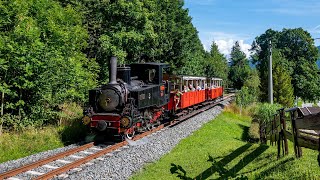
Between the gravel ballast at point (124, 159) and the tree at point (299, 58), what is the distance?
39599 millimetres

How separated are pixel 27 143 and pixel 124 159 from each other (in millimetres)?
4182

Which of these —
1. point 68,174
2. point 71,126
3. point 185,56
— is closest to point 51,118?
point 71,126

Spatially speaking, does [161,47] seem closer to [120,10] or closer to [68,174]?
[120,10]

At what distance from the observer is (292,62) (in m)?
58.0

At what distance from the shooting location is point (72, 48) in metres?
18.0

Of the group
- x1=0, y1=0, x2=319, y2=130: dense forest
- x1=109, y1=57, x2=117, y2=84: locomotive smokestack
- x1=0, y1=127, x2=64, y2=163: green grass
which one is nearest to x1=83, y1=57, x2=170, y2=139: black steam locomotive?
x1=109, y1=57, x2=117, y2=84: locomotive smokestack

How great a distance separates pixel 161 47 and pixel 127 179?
28395mm

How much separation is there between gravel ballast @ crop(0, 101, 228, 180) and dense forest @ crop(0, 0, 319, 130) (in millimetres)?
3076

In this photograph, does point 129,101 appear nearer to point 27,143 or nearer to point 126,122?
point 126,122

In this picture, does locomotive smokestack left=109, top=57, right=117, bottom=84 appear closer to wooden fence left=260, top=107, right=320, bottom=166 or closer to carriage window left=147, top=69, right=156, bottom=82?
carriage window left=147, top=69, right=156, bottom=82

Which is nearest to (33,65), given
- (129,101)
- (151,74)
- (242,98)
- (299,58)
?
(129,101)

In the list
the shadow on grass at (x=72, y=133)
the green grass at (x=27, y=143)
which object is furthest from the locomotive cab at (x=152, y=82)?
the green grass at (x=27, y=143)

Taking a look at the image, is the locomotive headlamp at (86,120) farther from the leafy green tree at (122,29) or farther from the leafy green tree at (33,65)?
the leafy green tree at (122,29)

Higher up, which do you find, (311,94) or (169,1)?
(169,1)
